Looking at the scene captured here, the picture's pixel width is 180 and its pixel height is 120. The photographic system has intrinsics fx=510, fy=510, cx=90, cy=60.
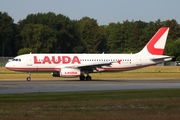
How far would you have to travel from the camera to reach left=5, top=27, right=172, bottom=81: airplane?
5338cm

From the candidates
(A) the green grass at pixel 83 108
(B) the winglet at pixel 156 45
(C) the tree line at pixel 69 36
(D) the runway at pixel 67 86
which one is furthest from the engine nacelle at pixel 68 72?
(C) the tree line at pixel 69 36

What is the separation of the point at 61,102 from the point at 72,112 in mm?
4493

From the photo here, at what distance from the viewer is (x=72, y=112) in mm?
21156

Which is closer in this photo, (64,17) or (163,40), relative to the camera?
(163,40)

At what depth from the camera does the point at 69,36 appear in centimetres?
15100

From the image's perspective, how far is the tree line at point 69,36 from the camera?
138125mm

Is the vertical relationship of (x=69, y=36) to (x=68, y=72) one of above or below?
above

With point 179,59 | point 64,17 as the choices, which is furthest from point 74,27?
point 179,59

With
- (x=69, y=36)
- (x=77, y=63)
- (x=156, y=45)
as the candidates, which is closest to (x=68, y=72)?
(x=77, y=63)

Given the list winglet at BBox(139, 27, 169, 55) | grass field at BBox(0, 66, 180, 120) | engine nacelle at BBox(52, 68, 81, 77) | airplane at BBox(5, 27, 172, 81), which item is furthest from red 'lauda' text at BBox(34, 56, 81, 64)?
grass field at BBox(0, 66, 180, 120)

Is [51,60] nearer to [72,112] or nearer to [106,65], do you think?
[106,65]

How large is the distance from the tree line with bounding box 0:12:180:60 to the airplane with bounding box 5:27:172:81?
6080 centimetres

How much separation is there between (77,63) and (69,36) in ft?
316

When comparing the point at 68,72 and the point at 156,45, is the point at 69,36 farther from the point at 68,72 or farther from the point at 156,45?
the point at 68,72
